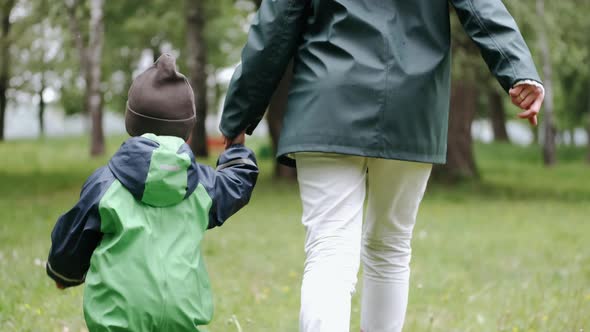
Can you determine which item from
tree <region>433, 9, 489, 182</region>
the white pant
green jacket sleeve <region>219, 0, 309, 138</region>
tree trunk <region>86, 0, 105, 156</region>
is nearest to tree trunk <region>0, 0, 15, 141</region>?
tree trunk <region>86, 0, 105, 156</region>

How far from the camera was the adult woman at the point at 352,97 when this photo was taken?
9.39 feet

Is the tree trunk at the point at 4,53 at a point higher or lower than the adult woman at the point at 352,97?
lower

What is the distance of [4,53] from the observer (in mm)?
24266

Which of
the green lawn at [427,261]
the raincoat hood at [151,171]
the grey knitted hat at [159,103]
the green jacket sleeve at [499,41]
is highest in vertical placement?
the green jacket sleeve at [499,41]

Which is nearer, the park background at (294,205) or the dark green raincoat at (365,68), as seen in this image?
the dark green raincoat at (365,68)

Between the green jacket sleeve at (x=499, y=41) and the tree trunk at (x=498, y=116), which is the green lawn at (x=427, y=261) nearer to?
the green jacket sleeve at (x=499, y=41)

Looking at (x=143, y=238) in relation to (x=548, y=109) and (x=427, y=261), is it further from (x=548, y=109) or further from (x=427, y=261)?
(x=548, y=109)

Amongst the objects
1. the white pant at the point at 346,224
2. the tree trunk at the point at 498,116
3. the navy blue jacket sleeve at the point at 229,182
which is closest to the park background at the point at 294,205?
the tree trunk at the point at 498,116

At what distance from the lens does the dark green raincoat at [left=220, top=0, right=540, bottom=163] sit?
2865mm

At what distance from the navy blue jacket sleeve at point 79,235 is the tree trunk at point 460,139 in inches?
502

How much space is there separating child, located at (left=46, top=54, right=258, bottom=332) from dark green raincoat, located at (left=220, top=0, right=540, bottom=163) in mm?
470

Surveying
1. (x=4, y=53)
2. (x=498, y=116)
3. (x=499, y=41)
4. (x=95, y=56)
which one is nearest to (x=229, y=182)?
(x=499, y=41)

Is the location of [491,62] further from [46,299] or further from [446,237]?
[446,237]

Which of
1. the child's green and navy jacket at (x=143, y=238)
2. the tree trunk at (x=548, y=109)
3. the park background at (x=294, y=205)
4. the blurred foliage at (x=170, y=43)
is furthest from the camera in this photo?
the tree trunk at (x=548, y=109)
